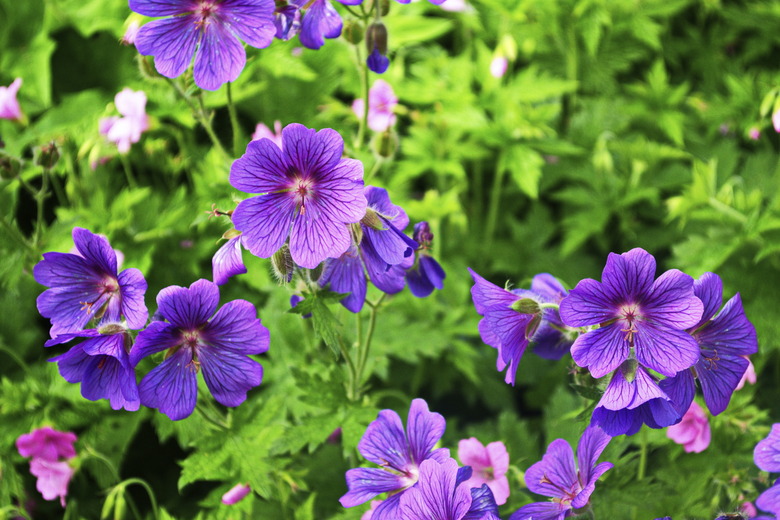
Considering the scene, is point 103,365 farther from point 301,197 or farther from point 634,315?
point 634,315

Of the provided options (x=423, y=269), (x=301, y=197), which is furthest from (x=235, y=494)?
(x=301, y=197)

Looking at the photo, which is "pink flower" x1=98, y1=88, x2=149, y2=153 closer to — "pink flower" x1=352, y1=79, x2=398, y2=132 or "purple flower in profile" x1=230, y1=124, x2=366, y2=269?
"pink flower" x1=352, y1=79, x2=398, y2=132

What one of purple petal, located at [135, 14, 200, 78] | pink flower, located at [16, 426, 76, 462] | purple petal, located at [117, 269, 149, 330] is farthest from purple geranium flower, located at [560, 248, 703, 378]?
pink flower, located at [16, 426, 76, 462]

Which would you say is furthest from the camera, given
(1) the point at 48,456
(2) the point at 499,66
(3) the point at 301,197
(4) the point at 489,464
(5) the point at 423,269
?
(2) the point at 499,66

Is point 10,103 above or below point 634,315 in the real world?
below

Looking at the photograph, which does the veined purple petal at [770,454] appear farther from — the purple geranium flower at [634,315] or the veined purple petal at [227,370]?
the veined purple petal at [227,370]

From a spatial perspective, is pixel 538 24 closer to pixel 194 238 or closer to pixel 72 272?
pixel 194 238

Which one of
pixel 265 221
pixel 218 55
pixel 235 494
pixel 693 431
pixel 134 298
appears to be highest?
pixel 218 55
